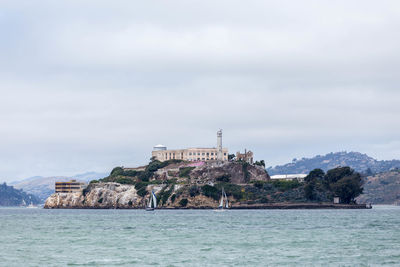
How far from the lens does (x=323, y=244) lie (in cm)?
7862

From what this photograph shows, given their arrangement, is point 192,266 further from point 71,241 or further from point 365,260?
point 71,241

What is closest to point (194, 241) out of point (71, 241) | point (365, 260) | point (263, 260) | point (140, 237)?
point (140, 237)

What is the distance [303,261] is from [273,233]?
111 ft

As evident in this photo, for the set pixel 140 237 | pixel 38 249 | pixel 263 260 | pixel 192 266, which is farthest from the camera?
pixel 140 237

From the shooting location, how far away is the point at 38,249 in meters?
75.0

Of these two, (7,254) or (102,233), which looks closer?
(7,254)

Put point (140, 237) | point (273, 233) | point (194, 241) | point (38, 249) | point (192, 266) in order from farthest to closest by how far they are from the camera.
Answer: point (273, 233) → point (140, 237) → point (194, 241) → point (38, 249) → point (192, 266)

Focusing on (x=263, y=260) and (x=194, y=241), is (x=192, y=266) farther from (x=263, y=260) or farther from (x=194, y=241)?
(x=194, y=241)

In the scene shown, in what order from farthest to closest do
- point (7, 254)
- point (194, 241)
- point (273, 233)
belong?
point (273, 233)
point (194, 241)
point (7, 254)

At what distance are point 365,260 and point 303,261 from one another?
18.6 ft

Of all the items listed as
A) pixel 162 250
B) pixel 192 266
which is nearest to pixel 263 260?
pixel 192 266

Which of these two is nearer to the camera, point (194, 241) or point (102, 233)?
point (194, 241)

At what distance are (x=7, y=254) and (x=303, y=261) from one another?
29908 mm

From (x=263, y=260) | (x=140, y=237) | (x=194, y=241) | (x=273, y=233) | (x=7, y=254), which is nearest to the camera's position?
(x=263, y=260)
